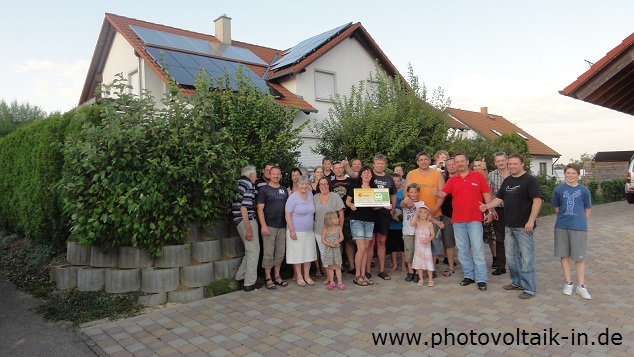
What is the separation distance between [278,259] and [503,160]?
3658mm

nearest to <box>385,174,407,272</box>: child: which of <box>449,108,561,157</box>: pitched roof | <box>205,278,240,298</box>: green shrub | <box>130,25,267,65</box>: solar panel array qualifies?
<box>205,278,240,298</box>: green shrub

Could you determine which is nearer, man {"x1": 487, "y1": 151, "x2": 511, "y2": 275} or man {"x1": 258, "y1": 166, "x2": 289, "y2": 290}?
man {"x1": 258, "y1": 166, "x2": 289, "y2": 290}

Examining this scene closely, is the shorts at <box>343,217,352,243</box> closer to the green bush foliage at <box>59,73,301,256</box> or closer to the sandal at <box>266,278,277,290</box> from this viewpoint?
the sandal at <box>266,278,277,290</box>

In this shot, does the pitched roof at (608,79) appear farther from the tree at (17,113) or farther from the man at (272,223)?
the tree at (17,113)

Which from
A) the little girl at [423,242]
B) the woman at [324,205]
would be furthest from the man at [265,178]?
the little girl at [423,242]

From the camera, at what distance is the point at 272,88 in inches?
587

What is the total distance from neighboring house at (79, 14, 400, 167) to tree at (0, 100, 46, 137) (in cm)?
628

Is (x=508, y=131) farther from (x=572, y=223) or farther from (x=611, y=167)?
(x=572, y=223)

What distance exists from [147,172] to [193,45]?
11.6 meters

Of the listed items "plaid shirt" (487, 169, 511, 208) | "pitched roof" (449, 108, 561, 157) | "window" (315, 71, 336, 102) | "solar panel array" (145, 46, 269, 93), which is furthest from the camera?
"pitched roof" (449, 108, 561, 157)

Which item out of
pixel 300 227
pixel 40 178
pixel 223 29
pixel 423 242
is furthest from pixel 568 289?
pixel 223 29

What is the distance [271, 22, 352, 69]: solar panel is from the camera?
15.7m

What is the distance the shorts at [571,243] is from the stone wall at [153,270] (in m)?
4.46

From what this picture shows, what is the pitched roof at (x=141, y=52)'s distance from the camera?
46.0 ft
